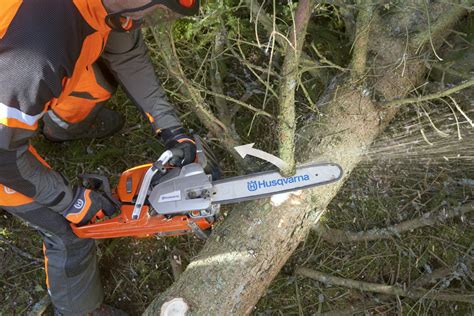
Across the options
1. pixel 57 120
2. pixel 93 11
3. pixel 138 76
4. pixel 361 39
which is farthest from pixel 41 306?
pixel 361 39

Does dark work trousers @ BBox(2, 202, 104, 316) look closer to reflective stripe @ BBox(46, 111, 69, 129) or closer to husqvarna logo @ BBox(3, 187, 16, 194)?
husqvarna logo @ BBox(3, 187, 16, 194)

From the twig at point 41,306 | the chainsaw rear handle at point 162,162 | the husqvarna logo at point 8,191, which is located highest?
the husqvarna logo at point 8,191

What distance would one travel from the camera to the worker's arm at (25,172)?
6.46 feet

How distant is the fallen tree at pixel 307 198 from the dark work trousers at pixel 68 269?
58 cm

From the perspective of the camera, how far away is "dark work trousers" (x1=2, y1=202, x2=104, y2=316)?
104 inches

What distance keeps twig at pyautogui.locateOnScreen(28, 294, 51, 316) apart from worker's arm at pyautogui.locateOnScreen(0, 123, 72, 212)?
777 millimetres

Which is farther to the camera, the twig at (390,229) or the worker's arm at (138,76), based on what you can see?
the twig at (390,229)

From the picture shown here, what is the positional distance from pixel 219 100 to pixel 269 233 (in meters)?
0.94

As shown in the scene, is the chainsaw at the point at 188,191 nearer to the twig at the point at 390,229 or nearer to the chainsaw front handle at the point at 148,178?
the chainsaw front handle at the point at 148,178

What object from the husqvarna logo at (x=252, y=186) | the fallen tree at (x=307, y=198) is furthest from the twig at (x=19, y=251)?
the husqvarna logo at (x=252, y=186)

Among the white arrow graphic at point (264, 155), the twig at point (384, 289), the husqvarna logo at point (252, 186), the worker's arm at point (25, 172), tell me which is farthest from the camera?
the twig at point (384, 289)

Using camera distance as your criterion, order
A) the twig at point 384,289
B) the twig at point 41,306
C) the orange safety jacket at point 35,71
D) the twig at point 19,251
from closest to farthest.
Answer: the orange safety jacket at point 35,71 → the twig at point 384,289 → the twig at point 41,306 → the twig at point 19,251

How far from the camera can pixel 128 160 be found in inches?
130

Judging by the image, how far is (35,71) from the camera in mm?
1896
